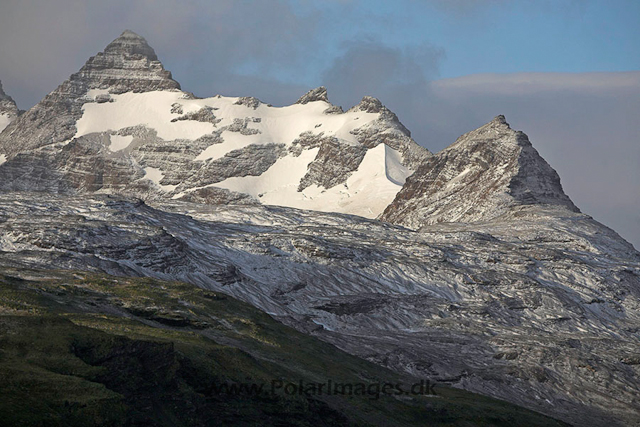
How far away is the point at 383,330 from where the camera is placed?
149750 millimetres

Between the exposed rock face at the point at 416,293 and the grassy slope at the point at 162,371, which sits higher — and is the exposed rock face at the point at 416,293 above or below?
above

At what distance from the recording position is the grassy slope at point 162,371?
4909 cm

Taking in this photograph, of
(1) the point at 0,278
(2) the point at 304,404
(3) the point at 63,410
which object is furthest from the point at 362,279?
(3) the point at 63,410

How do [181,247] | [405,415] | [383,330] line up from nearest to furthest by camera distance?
[405,415], [383,330], [181,247]

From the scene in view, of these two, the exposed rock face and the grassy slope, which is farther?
the exposed rock face

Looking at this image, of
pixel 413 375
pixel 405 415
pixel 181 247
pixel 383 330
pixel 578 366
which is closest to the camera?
pixel 405 415

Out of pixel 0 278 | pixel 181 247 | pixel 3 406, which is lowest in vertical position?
pixel 3 406

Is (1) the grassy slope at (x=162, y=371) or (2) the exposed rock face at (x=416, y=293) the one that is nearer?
(1) the grassy slope at (x=162, y=371)

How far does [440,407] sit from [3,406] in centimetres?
4512

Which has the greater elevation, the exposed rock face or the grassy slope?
the exposed rock face

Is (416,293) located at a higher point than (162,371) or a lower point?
higher

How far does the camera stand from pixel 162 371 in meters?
57.5

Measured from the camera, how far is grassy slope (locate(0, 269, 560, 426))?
161 ft

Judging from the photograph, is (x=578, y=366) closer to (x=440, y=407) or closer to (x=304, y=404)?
(x=440, y=407)
